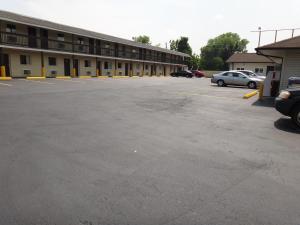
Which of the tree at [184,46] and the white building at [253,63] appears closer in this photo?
the white building at [253,63]

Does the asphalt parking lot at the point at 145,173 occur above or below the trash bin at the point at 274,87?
below

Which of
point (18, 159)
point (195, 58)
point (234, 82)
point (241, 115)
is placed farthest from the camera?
point (195, 58)

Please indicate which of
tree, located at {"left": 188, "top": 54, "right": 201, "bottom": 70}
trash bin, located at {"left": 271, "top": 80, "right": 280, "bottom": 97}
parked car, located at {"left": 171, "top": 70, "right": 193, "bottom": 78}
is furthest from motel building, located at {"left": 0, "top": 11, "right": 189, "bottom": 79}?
tree, located at {"left": 188, "top": 54, "right": 201, "bottom": 70}

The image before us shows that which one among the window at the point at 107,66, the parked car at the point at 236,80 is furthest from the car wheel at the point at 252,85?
the window at the point at 107,66

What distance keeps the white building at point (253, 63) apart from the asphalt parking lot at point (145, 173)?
43159mm

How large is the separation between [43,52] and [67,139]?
82.5 ft

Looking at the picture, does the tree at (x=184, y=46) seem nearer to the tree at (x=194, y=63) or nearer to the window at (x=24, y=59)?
the tree at (x=194, y=63)

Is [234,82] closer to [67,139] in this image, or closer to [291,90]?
[291,90]

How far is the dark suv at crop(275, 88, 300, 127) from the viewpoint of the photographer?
690cm

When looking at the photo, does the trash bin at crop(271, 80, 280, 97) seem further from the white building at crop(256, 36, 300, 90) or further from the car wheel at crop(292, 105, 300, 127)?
the car wheel at crop(292, 105, 300, 127)

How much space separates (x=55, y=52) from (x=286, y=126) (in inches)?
1021

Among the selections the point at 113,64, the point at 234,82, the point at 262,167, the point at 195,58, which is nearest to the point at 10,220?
the point at 262,167

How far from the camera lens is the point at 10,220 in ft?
8.18

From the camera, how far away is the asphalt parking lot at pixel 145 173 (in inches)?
106
